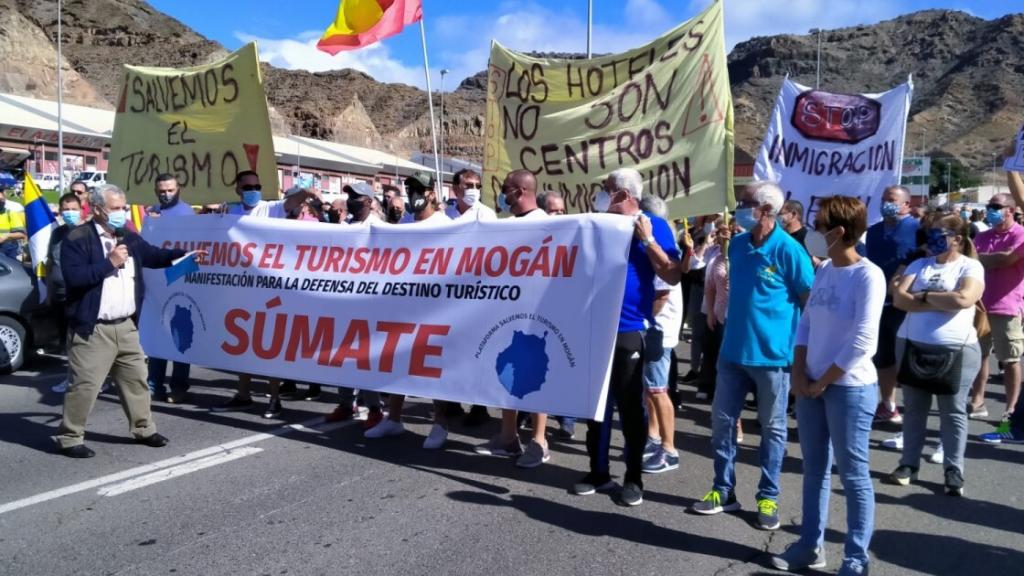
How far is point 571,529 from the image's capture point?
4.47 meters

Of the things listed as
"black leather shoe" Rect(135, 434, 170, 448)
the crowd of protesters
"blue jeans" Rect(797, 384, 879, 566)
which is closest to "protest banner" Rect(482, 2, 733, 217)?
the crowd of protesters

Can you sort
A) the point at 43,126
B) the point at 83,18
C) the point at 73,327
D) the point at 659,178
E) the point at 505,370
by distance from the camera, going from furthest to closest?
the point at 83,18, the point at 43,126, the point at 659,178, the point at 73,327, the point at 505,370

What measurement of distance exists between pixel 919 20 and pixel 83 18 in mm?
158781

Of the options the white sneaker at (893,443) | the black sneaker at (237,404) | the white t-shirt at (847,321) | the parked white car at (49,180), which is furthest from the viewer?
the parked white car at (49,180)

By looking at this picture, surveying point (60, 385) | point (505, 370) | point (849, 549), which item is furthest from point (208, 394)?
point (849, 549)

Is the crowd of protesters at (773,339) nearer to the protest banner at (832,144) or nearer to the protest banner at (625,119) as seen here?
the protest banner at (625,119)

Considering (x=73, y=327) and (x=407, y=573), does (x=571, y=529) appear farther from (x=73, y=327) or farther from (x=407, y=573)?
(x=73, y=327)

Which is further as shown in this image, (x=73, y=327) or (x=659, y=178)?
(x=659, y=178)

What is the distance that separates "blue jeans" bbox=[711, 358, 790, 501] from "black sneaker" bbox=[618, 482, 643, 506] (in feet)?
1.48

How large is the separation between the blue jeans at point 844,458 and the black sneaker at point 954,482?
1636 mm

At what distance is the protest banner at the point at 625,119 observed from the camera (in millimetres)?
6113

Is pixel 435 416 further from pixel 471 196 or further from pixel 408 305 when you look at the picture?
pixel 471 196

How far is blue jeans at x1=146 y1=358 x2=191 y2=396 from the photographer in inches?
294

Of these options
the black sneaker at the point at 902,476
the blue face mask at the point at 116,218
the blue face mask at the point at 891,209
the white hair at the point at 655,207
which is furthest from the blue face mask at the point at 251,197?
the black sneaker at the point at 902,476
